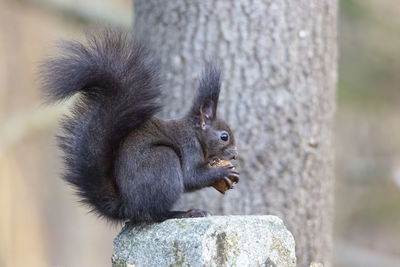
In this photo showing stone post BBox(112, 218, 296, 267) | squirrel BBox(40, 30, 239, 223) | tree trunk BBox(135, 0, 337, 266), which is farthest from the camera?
tree trunk BBox(135, 0, 337, 266)

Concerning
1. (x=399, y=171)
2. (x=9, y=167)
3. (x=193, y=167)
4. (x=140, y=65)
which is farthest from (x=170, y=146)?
(x=9, y=167)

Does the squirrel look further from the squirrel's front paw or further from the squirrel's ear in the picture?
the squirrel's ear

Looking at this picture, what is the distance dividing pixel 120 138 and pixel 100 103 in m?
0.14

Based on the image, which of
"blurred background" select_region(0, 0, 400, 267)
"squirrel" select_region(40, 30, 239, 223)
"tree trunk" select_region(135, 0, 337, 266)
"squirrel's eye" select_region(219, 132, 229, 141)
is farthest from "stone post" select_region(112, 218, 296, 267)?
"blurred background" select_region(0, 0, 400, 267)

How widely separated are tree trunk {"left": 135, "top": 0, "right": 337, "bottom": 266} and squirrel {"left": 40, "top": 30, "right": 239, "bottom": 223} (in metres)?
0.95

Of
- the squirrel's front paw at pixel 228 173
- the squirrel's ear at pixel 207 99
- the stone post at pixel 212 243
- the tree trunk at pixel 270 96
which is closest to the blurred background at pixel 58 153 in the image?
the tree trunk at pixel 270 96

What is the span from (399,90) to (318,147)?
3.96 metres

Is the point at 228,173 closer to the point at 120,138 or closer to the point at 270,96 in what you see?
the point at 120,138

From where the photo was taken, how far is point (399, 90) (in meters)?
7.39

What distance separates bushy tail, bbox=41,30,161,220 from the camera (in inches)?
100

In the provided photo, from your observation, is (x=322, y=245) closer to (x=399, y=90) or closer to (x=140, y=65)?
(x=140, y=65)

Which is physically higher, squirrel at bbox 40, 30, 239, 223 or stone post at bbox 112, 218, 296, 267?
squirrel at bbox 40, 30, 239, 223

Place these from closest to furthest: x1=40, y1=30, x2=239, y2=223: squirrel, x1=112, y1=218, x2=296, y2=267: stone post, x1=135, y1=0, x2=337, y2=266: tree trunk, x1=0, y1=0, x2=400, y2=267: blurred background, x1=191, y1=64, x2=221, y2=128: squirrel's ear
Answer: x1=112, y1=218, x2=296, y2=267: stone post → x1=40, y1=30, x2=239, y2=223: squirrel → x1=191, y1=64, x2=221, y2=128: squirrel's ear → x1=135, y1=0, x2=337, y2=266: tree trunk → x1=0, y1=0, x2=400, y2=267: blurred background

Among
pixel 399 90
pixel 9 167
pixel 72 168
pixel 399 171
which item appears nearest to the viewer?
pixel 72 168
